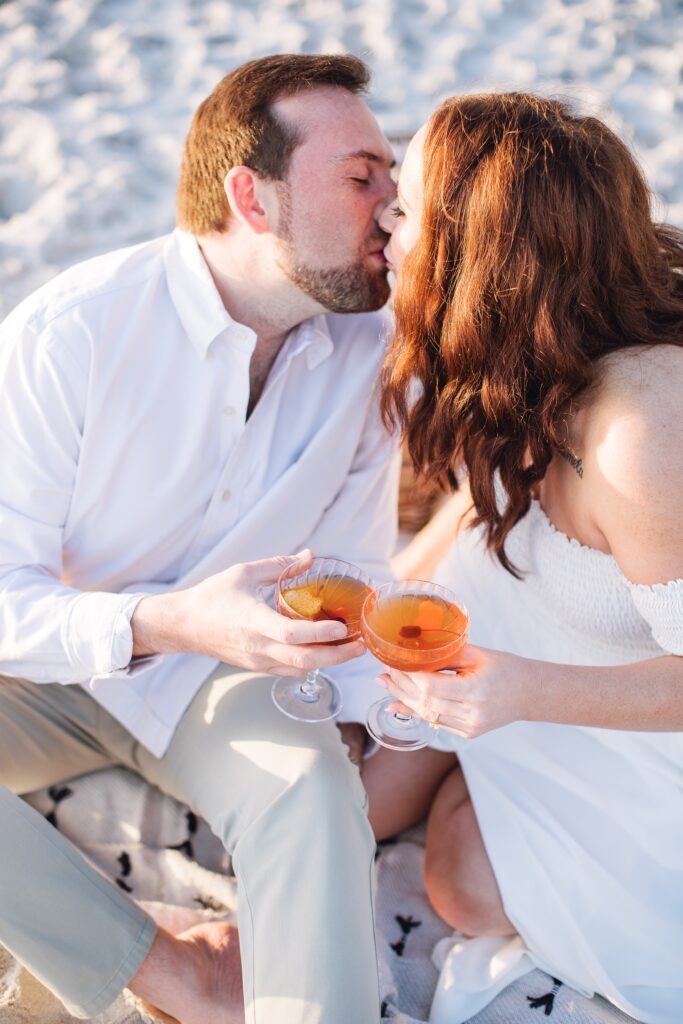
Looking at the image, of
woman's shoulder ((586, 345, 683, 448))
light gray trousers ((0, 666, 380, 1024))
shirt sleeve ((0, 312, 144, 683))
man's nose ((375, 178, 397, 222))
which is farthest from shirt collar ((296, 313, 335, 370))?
light gray trousers ((0, 666, 380, 1024))

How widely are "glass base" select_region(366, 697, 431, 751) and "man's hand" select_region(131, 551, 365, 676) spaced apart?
460 mm

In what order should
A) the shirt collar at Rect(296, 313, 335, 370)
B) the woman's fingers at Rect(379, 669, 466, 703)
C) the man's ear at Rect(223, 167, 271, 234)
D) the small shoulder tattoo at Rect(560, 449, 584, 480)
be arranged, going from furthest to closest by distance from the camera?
the shirt collar at Rect(296, 313, 335, 370), the man's ear at Rect(223, 167, 271, 234), the small shoulder tattoo at Rect(560, 449, 584, 480), the woman's fingers at Rect(379, 669, 466, 703)

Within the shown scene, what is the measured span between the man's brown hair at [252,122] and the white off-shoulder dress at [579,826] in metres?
1.24

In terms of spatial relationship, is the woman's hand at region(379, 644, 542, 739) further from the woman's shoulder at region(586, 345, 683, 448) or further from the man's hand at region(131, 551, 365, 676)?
the woman's shoulder at region(586, 345, 683, 448)

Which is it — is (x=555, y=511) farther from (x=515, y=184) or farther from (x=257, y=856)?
(x=257, y=856)

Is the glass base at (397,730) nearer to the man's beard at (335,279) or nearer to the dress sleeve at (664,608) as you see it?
the dress sleeve at (664,608)

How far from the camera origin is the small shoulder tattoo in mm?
2215

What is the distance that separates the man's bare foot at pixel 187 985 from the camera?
2223mm

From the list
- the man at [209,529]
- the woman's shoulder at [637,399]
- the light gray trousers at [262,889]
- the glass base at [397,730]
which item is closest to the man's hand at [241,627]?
the man at [209,529]

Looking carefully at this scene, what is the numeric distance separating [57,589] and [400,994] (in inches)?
54.6

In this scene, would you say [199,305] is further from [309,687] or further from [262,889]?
[262,889]

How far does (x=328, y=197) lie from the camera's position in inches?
104

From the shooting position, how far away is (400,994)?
8.13 ft

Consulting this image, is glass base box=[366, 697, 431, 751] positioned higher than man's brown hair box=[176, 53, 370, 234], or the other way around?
man's brown hair box=[176, 53, 370, 234]
